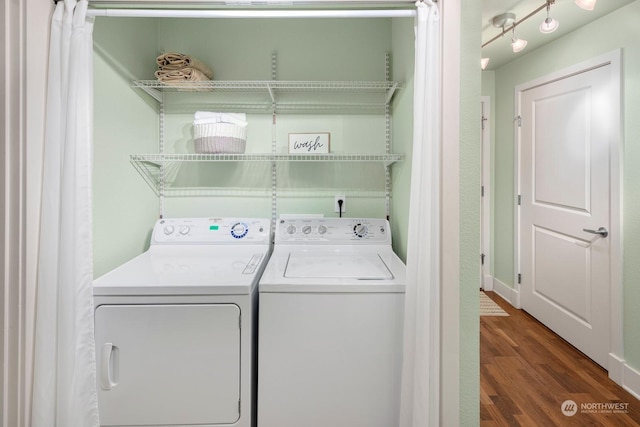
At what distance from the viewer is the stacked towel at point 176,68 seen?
182 centimetres

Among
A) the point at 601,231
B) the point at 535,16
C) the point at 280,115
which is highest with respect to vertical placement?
the point at 535,16

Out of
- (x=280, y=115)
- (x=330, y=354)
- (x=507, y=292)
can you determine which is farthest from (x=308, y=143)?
(x=507, y=292)

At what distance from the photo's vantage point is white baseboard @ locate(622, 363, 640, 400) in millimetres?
1909

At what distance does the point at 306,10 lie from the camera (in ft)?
4.00

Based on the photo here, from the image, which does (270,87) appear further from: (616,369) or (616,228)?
(616,369)

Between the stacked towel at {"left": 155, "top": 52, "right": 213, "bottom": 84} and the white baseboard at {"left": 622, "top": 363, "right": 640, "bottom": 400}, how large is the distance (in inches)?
126

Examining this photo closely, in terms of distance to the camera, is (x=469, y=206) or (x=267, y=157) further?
(x=267, y=157)

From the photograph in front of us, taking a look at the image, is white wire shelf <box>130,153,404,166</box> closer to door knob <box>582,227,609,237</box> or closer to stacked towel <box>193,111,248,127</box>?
stacked towel <box>193,111,248,127</box>

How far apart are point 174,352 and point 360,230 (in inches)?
45.9

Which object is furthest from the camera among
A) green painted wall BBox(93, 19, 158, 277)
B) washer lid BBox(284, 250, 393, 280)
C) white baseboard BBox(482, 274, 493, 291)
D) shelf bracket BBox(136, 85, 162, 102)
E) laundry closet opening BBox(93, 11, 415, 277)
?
white baseboard BBox(482, 274, 493, 291)

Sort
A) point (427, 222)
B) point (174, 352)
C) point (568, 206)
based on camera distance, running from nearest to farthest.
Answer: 1. point (427, 222)
2. point (174, 352)
3. point (568, 206)

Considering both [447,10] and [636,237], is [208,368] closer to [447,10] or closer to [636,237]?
[447,10]

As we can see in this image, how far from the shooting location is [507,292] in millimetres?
3381

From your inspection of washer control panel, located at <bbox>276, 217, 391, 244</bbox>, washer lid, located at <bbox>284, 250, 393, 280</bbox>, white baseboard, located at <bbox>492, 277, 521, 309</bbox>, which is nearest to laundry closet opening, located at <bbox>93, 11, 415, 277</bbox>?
washer control panel, located at <bbox>276, 217, 391, 244</bbox>
